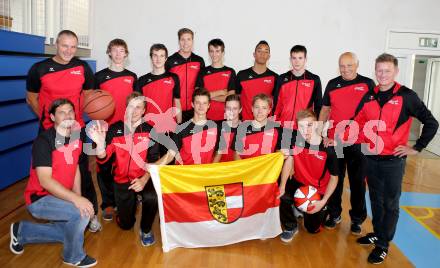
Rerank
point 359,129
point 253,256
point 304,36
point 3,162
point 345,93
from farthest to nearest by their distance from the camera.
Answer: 1. point 304,36
2. point 3,162
3. point 345,93
4. point 359,129
5. point 253,256

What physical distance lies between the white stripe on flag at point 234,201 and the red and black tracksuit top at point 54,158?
1.40 meters

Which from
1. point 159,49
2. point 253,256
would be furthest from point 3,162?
point 253,256

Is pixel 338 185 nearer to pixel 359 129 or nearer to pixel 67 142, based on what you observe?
pixel 359 129

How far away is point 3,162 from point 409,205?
543 centimetres

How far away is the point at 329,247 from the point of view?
11.9 ft

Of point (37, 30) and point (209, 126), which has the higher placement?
point (37, 30)

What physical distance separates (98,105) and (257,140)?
168 cm

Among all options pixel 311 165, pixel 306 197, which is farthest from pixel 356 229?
pixel 311 165

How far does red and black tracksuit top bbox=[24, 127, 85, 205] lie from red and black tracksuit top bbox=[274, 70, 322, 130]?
240cm

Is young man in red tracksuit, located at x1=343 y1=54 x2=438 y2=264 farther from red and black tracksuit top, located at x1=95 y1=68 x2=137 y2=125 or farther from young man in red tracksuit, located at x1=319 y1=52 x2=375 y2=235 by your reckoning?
red and black tracksuit top, located at x1=95 y1=68 x2=137 y2=125

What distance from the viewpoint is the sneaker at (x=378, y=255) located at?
11.0ft

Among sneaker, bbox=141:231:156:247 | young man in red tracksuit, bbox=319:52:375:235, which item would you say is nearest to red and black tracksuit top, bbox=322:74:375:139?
young man in red tracksuit, bbox=319:52:375:235

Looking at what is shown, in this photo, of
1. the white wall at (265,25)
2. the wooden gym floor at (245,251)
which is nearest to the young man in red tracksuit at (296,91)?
the wooden gym floor at (245,251)

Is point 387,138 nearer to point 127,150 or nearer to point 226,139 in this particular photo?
point 226,139
